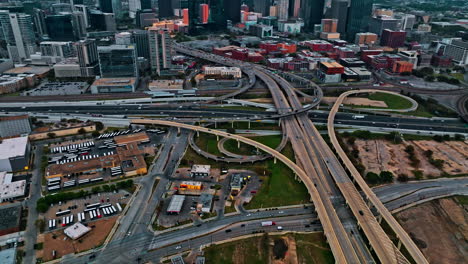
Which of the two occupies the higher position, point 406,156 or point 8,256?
point 406,156

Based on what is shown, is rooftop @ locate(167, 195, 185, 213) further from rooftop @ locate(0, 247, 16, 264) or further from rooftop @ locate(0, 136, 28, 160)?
rooftop @ locate(0, 136, 28, 160)

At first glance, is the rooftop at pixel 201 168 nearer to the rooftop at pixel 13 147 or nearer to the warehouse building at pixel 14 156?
the warehouse building at pixel 14 156

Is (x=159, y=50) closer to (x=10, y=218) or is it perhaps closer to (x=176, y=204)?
(x=176, y=204)

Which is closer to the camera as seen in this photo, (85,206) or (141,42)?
(85,206)

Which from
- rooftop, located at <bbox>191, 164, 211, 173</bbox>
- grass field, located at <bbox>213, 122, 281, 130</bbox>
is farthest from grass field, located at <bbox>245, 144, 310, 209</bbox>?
grass field, located at <bbox>213, 122, 281, 130</bbox>

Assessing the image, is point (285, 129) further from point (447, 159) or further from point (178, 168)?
point (447, 159)

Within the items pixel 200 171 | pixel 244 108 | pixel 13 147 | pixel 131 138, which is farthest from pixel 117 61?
pixel 200 171

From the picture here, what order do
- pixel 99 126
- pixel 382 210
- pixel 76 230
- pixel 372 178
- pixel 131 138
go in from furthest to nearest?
pixel 99 126, pixel 131 138, pixel 372 178, pixel 382 210, pixel 76 230
